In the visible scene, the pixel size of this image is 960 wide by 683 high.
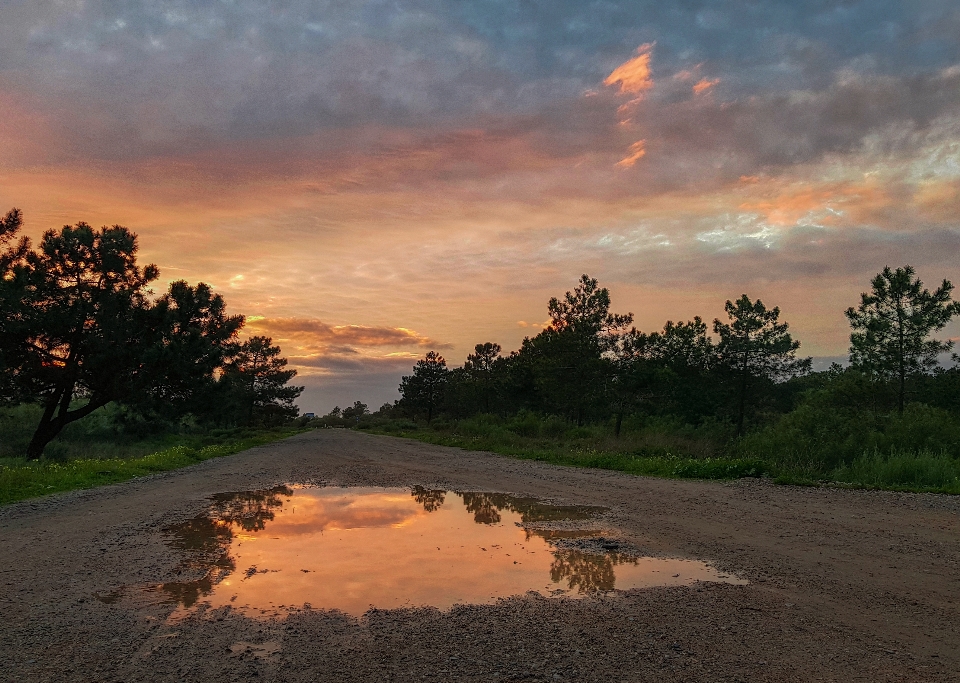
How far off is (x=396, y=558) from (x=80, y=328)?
24917mm

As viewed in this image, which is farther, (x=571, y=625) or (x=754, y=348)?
(x=754, y=348)

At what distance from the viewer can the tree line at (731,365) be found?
2362 cm

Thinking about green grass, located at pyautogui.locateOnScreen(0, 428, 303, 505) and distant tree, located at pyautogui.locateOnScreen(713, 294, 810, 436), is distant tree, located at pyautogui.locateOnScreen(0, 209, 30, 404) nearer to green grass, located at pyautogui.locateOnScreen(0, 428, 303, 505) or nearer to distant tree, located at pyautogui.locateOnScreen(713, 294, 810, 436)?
green grass, located at pyautogui.locateOnScreen(0, 428, 303, 505)

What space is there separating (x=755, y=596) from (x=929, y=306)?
78.4 ft

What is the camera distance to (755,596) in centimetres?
530

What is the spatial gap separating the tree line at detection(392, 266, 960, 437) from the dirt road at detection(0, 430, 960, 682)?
46.3ft

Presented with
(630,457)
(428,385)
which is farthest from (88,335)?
(428,385)

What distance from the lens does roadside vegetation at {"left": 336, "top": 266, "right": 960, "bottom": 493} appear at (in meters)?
15.3

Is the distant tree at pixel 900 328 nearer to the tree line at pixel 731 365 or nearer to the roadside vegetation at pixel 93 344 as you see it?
the tree line at pixel 731 365

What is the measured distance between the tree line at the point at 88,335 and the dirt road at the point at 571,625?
19.9 metres

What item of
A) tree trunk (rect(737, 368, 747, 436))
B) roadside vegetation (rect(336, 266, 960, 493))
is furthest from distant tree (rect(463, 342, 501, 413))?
tree trunk (rect(737, 368, 747, 436))

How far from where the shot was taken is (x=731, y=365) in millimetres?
32156

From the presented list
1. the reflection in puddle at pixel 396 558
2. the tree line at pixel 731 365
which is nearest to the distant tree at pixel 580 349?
the tree line at pixel 731 365

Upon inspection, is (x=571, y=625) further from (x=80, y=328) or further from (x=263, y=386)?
(x=263, y=386)
